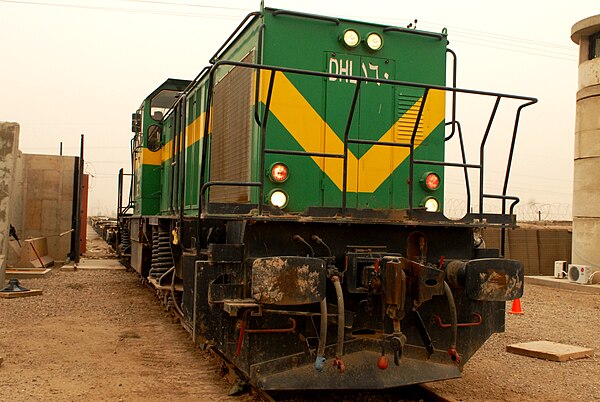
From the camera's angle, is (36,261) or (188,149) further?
(36,261)

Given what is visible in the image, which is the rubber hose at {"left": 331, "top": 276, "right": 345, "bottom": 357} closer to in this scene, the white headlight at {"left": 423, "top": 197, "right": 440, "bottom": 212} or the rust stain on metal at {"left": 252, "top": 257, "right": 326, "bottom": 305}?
the rust stain on metal at {"left": 252, "top": 257, "right": 326, "bottom": 305}

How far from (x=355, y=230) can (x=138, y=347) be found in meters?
3.27

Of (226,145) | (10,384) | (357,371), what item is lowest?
(10,384)

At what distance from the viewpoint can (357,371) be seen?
13.5 ft

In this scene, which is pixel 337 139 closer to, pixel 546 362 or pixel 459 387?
pixel 459 387

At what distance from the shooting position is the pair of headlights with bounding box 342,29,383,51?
514 cm

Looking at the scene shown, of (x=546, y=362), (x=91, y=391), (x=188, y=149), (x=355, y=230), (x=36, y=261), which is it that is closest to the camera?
(x=355, y=230)

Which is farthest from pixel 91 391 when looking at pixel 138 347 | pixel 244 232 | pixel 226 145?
pixel 226 145

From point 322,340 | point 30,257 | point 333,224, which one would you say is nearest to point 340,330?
point 322,340

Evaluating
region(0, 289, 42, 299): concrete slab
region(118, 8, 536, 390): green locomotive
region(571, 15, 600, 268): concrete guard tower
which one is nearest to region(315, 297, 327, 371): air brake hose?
region(118, 8, 536, 390): green locomotive

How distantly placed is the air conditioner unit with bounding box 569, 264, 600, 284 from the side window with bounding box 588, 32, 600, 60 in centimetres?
546

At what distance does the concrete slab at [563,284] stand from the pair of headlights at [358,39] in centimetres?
1067

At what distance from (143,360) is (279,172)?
2.50m

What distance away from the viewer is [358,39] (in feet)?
17.0
